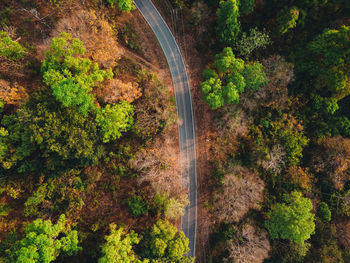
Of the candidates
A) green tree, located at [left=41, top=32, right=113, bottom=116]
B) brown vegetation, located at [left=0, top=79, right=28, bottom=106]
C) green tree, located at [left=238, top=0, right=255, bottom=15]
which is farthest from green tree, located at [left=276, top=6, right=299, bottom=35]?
brown vegetation, located at [left=0, top=79, right=28, bottom=106]

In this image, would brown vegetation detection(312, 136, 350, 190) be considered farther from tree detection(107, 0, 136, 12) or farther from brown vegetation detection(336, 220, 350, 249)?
tree detection(107, 0, 136, 12)

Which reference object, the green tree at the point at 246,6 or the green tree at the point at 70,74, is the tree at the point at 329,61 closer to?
the green tree at the point at 246,6

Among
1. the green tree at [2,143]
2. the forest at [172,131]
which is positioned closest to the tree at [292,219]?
the forest at [172,131]

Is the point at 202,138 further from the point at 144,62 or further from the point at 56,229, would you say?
the point at 56,229

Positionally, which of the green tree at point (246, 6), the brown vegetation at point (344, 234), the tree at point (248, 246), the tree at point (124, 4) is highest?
the tree at point (124, 4)

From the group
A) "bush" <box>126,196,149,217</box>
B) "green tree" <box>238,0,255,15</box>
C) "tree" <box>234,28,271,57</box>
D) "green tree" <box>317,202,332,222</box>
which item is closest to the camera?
"green tree" <box>238,0,255,15</box>

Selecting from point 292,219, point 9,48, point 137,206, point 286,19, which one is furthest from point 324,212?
point 9,48
